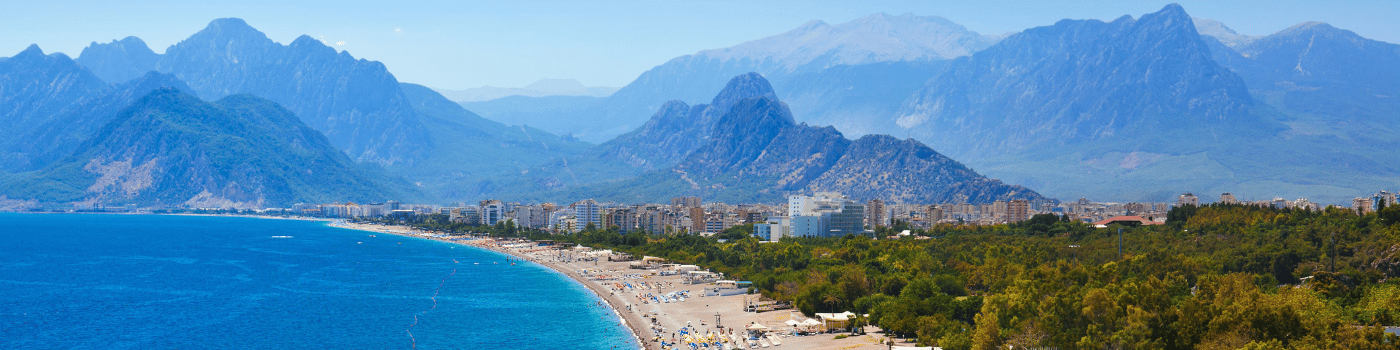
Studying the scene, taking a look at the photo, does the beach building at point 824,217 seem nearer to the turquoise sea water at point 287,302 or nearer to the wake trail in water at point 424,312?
the turquoise sea water at point 287,302

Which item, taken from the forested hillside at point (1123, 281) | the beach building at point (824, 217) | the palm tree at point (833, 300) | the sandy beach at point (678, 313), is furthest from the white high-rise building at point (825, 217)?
the palm tree at point (833, 300)

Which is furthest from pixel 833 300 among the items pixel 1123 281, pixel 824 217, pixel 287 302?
pixel 824 217

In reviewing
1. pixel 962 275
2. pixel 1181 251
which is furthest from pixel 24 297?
pixel 1181 251

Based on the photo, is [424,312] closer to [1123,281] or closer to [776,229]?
[1123,281]

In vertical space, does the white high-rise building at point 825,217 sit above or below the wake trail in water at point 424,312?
above

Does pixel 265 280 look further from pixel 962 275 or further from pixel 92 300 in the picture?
pixel 962 275

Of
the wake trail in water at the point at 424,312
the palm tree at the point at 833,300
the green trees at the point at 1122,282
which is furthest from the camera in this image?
the palm tree at the point at 833,300

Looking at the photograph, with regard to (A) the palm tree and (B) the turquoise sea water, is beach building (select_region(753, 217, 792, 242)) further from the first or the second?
(A) the palm tree
